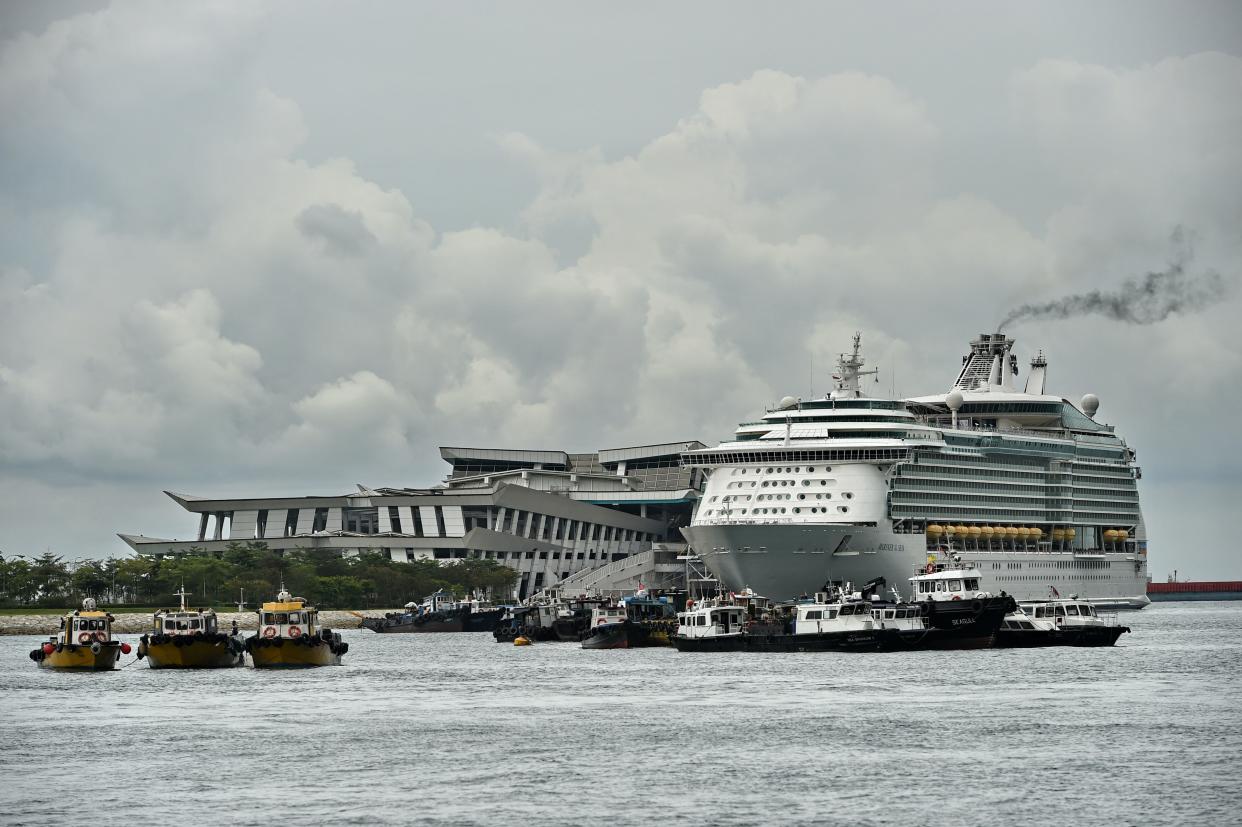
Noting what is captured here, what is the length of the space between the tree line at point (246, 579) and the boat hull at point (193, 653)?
72001 mm

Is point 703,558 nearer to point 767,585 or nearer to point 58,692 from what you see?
point 767,585

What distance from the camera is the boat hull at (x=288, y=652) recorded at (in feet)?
315

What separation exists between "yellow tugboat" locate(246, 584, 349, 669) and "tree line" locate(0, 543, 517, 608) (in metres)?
73.8

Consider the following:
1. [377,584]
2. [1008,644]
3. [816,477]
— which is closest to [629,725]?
[1008,644]

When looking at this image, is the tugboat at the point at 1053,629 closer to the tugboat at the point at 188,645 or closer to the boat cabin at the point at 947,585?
the boat cabin at the point at 947,585

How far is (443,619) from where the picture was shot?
16500cm

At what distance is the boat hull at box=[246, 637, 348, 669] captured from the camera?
9600 centimetres

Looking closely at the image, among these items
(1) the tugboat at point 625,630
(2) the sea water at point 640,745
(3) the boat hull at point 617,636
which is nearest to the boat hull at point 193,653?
(2) the sea water at point 640,745

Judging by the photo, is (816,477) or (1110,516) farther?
(1110,516)

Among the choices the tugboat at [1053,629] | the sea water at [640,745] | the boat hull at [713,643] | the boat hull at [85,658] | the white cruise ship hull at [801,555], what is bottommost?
the sea water at [640,745]

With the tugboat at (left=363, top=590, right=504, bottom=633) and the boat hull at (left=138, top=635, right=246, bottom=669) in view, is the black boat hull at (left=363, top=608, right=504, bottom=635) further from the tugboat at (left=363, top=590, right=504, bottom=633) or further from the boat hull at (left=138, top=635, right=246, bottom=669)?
the boat hull at (left=138, top=635, right=246, bottom=669)

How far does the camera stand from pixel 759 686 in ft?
270

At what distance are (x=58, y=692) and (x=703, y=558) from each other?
66196 millimetres

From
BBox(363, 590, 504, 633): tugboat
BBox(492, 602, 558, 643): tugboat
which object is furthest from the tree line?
BBox(492, 602, 558, 643): tugboat
